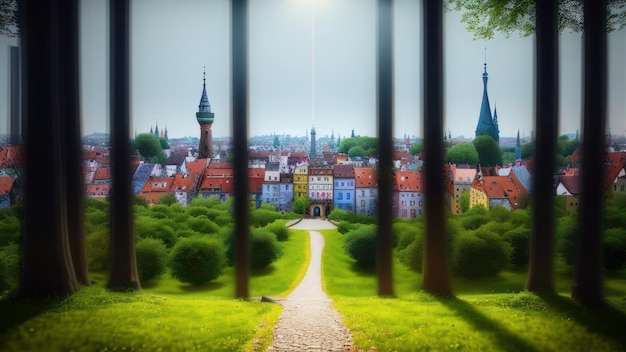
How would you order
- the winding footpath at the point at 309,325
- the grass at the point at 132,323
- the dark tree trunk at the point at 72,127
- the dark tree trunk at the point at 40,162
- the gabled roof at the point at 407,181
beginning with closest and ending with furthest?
the grass at the point at 132,323, the winding footpath at the point at 309,325, the dark tree trunk at the point at 40,162, the dark tree trunk at the point at 72,127, the gabled roof at the point at 407,181

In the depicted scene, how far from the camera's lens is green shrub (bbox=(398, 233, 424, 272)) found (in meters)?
8.23

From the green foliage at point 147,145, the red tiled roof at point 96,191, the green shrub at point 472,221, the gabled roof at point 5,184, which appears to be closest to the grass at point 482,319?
the green shrub at point 472,221

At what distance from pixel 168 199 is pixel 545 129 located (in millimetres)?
7758

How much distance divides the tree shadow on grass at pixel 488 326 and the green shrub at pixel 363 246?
216cm

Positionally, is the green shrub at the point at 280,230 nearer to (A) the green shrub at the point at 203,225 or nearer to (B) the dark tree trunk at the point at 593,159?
(A) the green shrub at the point at 203,225

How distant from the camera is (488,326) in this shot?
18.0 ft

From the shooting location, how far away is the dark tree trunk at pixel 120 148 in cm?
709

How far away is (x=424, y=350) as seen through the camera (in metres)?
4.64

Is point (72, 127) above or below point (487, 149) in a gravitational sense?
above

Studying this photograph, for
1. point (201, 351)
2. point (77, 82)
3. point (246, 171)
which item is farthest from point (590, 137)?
point (77, 82)

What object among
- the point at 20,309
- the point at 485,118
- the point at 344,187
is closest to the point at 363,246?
the point at 344,187

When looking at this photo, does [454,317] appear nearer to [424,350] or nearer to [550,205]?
[424,350]

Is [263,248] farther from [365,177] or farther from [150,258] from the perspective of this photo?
[365,177]

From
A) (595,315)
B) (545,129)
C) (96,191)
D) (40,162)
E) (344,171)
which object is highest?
(545,129)
